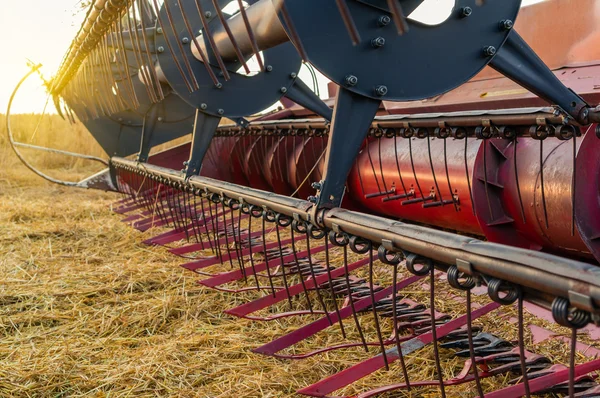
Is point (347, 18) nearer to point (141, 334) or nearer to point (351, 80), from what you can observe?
point (351, 80)

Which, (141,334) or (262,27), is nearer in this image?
(262,27)

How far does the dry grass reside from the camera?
2.30m

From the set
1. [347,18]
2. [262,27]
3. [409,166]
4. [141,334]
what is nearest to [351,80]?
[347,18]

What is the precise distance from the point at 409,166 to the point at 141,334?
6.05 feet

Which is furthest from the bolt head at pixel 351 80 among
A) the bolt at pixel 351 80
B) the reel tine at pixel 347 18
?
the reel tine at pixel 347 18

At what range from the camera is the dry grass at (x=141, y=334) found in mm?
2301

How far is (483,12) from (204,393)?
1.60 m

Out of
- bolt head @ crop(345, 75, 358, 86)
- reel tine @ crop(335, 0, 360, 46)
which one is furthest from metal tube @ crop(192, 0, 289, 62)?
reel tine @ crop(335, 0, 360, 46)

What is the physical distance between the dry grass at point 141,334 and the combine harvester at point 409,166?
0.29ft

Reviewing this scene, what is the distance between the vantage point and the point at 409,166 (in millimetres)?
3729

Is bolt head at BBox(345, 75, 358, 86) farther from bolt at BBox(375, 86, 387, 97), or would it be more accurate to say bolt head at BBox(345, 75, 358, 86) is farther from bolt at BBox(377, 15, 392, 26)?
bolt at BBox(377, 15, 392, 26)

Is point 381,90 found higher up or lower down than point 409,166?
higher up

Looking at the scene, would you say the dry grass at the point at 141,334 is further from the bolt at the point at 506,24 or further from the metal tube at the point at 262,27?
the metal tube at the point at 262,27

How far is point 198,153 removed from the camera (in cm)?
366
